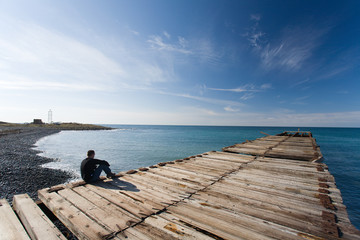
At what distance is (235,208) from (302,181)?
12.0ft

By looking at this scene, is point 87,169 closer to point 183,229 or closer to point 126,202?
point 126,202

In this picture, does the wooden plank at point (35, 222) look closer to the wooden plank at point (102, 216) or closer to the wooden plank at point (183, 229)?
the wooden plank at point (102, 216)

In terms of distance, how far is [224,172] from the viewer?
6688 mm

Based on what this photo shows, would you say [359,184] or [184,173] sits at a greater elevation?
[184,173]

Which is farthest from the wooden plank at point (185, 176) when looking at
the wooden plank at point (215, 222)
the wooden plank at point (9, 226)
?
the wooden plank at point (9, 226)

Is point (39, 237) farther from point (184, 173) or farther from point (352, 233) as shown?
point (352, 233)

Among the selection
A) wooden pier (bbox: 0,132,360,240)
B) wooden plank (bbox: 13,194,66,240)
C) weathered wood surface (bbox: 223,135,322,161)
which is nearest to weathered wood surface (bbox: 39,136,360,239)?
wooden pier (bbox: 0,132,360,240)

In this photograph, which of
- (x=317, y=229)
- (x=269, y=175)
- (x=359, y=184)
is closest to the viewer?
(x=317, y=229)

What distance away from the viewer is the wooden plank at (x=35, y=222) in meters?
3.01

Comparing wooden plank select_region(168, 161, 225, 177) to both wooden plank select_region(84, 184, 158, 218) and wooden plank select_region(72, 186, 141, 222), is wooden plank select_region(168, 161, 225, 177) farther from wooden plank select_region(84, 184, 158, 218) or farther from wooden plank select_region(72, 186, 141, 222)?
wooden plank select_region(72, 186, 141, 222)

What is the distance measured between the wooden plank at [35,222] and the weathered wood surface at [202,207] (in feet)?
0.75

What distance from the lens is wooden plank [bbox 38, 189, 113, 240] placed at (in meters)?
2.90

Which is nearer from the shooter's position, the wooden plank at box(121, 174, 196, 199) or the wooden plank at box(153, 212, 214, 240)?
the wooden plank at box(153, 212, 214, 240)

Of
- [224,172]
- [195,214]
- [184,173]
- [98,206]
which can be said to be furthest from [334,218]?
[98,206]
